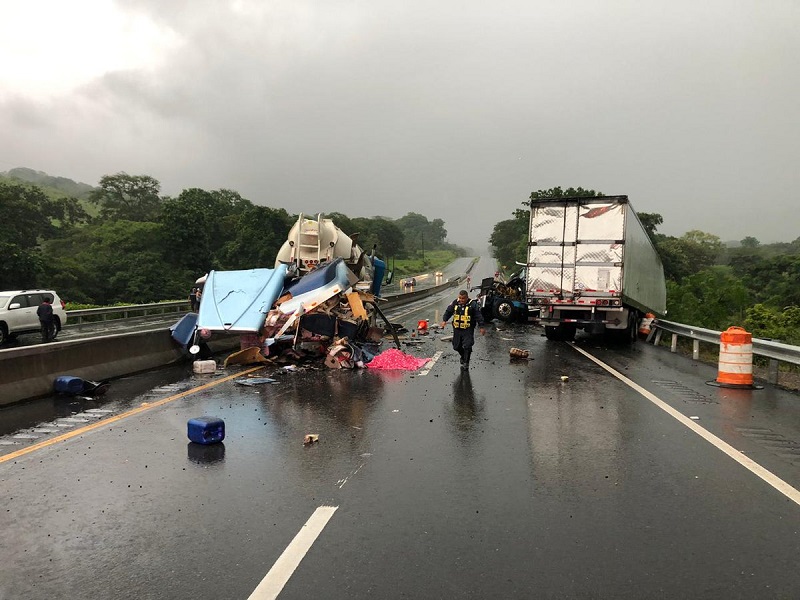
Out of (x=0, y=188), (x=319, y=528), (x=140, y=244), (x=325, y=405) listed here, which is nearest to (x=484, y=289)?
(x=325, y=405)

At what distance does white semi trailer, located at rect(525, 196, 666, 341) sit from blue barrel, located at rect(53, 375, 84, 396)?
12.7 meters

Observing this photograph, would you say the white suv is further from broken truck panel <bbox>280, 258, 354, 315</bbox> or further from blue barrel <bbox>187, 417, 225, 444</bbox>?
blue barrel <bbox>187, 417, 225, 444</bbox>

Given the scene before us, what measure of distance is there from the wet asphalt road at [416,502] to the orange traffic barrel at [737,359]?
197 cm

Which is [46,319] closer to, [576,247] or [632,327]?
[576,247]

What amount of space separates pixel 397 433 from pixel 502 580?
12.6 feet

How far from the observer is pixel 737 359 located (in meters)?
11.4

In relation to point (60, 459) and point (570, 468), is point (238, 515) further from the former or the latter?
point (570, 468)

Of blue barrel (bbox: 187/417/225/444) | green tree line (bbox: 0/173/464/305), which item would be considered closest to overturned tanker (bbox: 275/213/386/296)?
blue barrel (bbox: 187/417/225/444)

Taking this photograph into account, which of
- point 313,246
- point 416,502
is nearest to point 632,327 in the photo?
point 313,246

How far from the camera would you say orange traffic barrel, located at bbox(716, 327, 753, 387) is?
36.8 ft

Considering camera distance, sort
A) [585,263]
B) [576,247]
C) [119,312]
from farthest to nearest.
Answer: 1. [119,312]
2. [576,247]
3. [585,263]

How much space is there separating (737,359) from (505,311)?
648 inches

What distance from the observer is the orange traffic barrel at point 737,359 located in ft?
36.8

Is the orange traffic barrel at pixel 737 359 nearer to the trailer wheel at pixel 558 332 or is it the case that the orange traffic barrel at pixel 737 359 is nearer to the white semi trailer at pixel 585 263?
the white semi trailer at pixel 585 263
